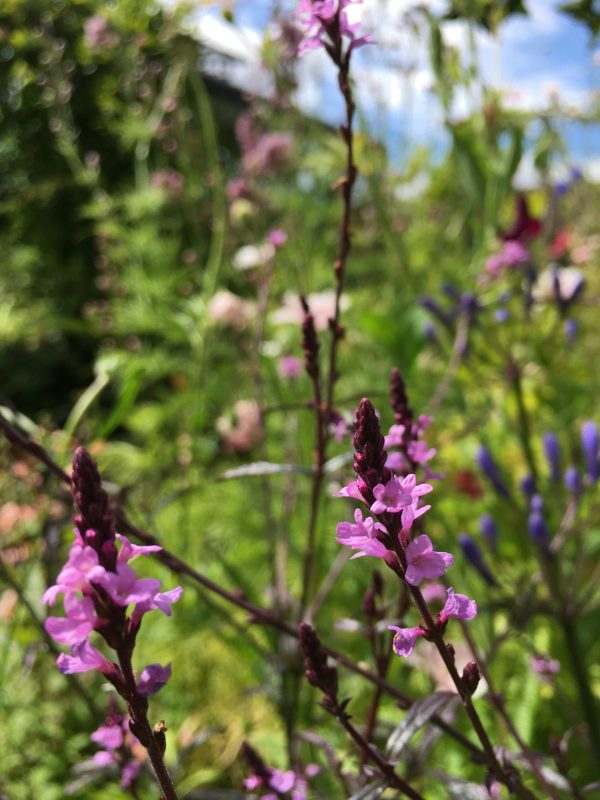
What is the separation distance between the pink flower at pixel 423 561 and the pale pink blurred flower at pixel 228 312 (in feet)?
5.29

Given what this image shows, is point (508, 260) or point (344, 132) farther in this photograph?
point (508, 260)

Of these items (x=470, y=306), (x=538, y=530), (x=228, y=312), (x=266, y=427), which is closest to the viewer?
(x=538, y=530)

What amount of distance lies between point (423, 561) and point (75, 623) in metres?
0.16

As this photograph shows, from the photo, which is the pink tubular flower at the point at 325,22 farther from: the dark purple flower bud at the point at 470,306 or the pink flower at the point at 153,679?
the dark purple flower bud at the point at 470,306

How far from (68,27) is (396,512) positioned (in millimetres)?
3850

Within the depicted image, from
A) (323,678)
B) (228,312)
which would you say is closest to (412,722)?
(323,678)

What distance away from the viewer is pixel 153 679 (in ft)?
1.28

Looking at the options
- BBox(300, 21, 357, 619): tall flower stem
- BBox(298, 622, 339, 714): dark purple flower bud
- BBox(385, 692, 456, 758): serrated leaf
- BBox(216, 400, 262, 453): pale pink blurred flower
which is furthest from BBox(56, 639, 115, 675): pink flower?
BBox(216, 400, 262, 453): pale pink blurred flower

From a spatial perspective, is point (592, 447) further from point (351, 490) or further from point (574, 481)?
point (351, 490)

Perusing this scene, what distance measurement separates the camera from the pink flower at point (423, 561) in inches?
14.0

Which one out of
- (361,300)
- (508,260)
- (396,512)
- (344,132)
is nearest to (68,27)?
(361,300)

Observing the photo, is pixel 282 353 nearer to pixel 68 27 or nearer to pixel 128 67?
pixel 128 67

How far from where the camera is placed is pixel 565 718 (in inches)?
45.1

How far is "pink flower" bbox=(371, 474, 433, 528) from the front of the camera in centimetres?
35
